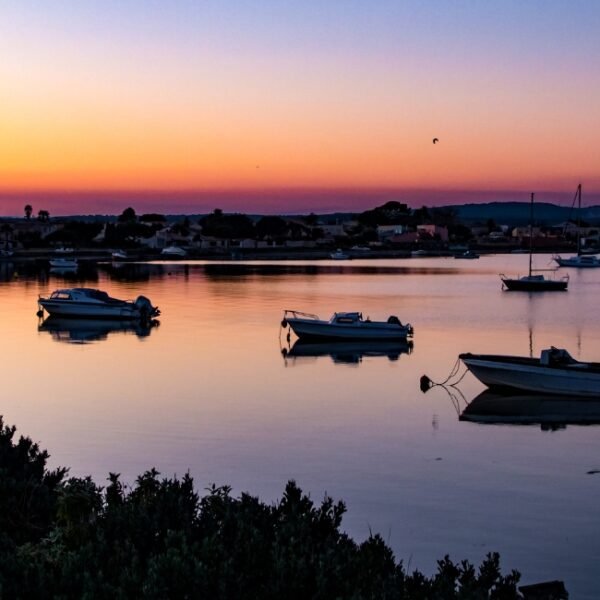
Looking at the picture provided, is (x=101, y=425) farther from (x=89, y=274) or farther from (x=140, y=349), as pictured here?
(x=89, y=274)

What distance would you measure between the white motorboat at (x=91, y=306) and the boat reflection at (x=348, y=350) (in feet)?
42.0

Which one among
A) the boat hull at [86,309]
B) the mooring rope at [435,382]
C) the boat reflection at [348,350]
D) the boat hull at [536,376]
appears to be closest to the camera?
the boat hull at [536,376]

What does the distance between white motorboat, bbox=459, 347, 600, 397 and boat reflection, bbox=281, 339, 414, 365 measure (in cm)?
1010

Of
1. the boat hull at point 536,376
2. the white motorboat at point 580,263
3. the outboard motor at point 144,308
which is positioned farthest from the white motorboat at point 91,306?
the white motorboat at point 580,263

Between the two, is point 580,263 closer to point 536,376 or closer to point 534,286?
point 534,286

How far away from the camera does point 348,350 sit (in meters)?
45.8

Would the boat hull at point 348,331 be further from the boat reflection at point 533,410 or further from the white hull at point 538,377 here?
the boat reflection at point 533,410

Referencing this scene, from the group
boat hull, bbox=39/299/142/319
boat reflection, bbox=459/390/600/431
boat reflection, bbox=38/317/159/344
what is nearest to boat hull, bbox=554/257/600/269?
boat reflection, bbox=38/317/159/344

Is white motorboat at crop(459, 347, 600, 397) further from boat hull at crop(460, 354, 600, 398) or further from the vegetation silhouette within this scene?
the vegetation silhouette

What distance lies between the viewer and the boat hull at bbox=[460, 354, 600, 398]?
29938 millimetres

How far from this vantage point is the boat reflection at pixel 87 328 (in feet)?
169

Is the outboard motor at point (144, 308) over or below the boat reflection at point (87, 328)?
over

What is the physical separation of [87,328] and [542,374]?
32320mm

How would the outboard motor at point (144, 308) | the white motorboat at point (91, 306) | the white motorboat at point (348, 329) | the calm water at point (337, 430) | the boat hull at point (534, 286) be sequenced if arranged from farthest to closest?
the boat hull at point (534, 286) → the white motorboat at point (91, 306) → the outboard motor at point (144, 308) → the white motorboat at point (348, 329) → the calm water at point (337, 430)
